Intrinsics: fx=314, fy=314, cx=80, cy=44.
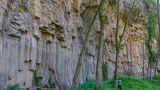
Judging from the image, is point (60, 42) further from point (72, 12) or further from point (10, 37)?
point (10, 37)

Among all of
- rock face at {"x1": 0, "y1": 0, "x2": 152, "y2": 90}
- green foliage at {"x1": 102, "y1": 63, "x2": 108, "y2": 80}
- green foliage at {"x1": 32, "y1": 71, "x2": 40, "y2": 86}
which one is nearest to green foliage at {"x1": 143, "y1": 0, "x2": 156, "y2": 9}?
rock face at {"x1": 0, "y1": 0, "x2": 152, "y2": 90}

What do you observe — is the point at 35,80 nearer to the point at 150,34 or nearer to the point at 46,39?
the point at 46,39

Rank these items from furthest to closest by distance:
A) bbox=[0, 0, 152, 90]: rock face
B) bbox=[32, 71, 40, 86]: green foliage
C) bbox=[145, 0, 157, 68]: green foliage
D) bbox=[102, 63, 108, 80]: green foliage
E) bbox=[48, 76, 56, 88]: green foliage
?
bbox=[145, 0, 157, 68]: green foliage, bbox=[102, 63, 108, 80]: green foliage, bbox=[48, 76, 56, 88]: green foliage, bbox=[32, 71, 40, 86]: green foliage, bbox=[0, 0, 152, 90]: rock face

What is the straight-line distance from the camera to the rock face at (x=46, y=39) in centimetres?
1859

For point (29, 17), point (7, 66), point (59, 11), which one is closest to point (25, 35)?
point (29, 17)

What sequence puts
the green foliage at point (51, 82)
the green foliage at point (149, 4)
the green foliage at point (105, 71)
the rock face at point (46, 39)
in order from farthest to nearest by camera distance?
the green foliage at point (149, 4), the green foliage at point (105, 71), the green foliage at point (51, 82), the rock face at point (46, 39)

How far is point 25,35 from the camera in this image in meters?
20.1

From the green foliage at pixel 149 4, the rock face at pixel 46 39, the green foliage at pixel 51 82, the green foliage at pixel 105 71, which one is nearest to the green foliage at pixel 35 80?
the rock face at pixel 46 39

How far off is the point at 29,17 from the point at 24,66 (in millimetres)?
3179

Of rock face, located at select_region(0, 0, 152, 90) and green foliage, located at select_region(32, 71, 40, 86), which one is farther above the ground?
rock face, located at select_region(0, 0, 152, 90)

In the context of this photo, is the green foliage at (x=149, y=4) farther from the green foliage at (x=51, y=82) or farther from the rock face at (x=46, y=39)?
the green foliage at (x=51, y=82)

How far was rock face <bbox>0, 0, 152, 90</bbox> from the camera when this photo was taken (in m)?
18.6

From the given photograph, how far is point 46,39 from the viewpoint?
23031 millimetres

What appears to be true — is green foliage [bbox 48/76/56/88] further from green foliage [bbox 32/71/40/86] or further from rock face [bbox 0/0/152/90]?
green foliage [bbox 32/71/40/86]
